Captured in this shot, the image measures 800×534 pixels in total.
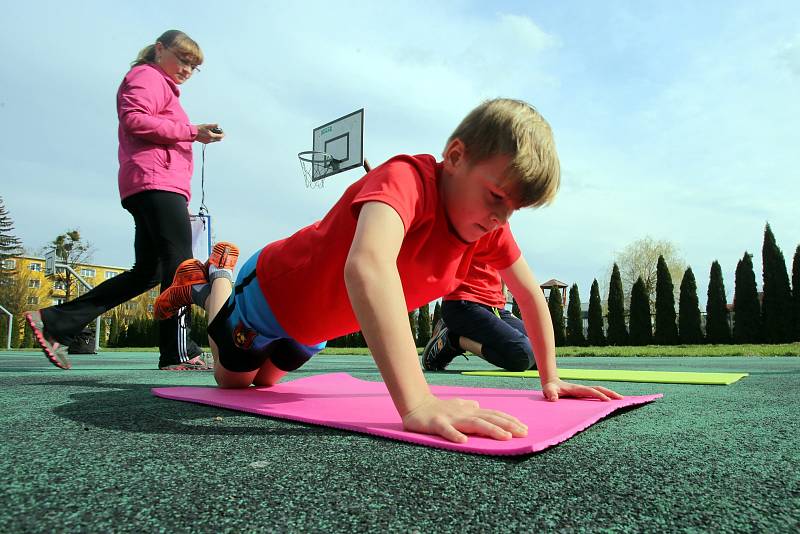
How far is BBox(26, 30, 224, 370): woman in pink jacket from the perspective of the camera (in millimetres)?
2930

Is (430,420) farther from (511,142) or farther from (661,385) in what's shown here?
(661,385)

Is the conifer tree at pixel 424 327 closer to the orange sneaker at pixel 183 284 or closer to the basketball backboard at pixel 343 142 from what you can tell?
the basketball backboard at pixel 343 142

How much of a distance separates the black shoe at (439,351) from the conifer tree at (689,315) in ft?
58.1

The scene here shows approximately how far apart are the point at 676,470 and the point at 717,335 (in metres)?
21.1

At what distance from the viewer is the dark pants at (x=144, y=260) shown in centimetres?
291

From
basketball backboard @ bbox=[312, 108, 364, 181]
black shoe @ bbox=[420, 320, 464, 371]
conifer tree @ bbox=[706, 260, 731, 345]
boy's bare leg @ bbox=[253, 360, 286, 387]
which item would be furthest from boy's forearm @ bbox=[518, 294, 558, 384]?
conifer tree @ bbox=[706, 260, 731, 345]

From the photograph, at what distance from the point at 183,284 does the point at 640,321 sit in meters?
19.8

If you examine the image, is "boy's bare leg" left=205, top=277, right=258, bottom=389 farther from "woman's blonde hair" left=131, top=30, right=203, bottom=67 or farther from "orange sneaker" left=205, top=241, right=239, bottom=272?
"woman's blonde hair" left=131, top=30, right=203, bottom=67

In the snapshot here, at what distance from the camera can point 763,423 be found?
4.60ft

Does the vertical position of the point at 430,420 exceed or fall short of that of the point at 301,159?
it falls short

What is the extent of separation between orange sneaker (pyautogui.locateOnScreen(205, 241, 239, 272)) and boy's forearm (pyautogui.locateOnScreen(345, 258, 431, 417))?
1527mm

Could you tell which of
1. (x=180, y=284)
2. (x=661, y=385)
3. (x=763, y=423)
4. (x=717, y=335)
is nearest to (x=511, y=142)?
(x=763, y=423)

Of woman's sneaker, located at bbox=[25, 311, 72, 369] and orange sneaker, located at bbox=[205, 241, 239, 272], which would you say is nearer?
orange sneaker, located at bbox=[205, 241, 239, 272]

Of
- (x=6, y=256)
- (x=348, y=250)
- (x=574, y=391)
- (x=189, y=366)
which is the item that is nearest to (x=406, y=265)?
(x=348, y=250)
